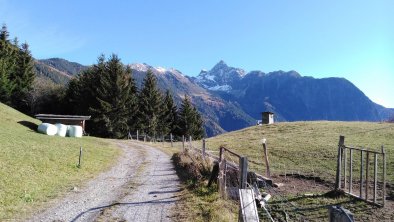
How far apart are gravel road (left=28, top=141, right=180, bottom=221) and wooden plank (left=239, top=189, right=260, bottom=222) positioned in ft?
10.9

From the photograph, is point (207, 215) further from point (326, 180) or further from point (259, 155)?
point (259, 155)

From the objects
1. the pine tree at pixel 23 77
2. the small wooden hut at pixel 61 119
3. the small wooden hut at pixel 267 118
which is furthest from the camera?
the small wooden hut at pixel 267 118

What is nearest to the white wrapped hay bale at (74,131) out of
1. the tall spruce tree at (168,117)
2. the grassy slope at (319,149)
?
the grassy slope at (319,149)

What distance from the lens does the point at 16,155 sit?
24.7 meters

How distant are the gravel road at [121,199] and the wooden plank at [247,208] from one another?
333cm

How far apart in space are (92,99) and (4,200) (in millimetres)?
62646

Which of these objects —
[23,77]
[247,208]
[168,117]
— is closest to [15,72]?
[23,77]

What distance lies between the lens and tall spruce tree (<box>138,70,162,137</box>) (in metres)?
79.0

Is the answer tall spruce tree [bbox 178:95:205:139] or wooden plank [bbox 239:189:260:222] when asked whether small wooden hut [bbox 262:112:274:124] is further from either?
wooden plank [bbox 239:189:260:222]

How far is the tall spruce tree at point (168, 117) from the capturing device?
8306 centimetres

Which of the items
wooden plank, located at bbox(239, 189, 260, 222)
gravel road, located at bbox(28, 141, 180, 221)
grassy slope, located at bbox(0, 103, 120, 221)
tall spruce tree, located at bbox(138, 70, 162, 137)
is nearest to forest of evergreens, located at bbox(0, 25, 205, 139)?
tall spruce tree, located at bbox(138, 70, 162, 137)

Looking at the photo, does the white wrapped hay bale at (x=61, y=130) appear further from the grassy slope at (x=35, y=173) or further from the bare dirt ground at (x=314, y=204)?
the bare dirt ground at (x=314, y=204)

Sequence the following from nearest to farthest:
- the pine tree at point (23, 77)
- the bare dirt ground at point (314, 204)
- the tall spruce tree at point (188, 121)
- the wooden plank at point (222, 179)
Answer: the bare dirt ground at point (314, 204), the wooden plank at point (222, 179), the pine tree at point (23, 77), the tall spruce tree at point (188, 121)

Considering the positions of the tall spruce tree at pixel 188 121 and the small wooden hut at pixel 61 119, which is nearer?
the small wooden hut at pixel 61 119
